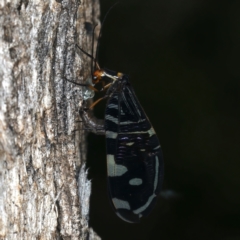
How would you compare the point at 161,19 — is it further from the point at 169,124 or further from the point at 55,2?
the point at 55,2

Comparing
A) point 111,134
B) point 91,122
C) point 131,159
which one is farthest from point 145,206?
point 91,122

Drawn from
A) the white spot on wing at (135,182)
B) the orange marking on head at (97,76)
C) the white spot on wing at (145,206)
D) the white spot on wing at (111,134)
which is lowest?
the white spot on wing at (145,206)

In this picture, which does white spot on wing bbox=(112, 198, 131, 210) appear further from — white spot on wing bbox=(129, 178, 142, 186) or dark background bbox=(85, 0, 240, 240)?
dark background bbox=(85, 0, 240, 240)

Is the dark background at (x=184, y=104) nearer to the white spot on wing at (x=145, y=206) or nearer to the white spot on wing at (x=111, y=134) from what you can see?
the white spot on wing at (x=111, y=134)

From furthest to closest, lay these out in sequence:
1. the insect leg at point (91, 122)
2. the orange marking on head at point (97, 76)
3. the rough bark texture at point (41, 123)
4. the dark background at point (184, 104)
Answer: the dark background at point (184, 104) < the orange marking on head at point (97, 76) < the insect leg at point (91, 122) < the rough bark texture at point (41, 123)

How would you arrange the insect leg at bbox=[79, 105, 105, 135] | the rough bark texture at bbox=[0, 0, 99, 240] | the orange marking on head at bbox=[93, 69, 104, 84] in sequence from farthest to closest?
the orange marking on head at bbox=[93, 69, 104, 84] < the insect leg at bbox=[79, 105, 105, 135] < the rough bark texture at bbox=[0, 0, 99, 240]

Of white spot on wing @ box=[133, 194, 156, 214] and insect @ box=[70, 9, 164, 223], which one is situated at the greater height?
insect @ box=[70, 9, 164, 223]

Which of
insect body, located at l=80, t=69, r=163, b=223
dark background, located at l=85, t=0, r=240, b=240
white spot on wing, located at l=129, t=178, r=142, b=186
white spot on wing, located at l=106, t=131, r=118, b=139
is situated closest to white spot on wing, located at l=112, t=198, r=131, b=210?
insect body, located at l=80, t=69, r=163, b=223

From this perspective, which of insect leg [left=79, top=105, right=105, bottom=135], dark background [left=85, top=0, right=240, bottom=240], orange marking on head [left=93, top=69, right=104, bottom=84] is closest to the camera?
insect leg [left=79, top=105, right=105, bottom=135]

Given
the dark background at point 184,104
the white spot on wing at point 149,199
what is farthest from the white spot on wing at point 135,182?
the dark background at point 184,104

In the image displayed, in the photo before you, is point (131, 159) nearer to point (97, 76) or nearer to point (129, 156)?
point (129, 156)
